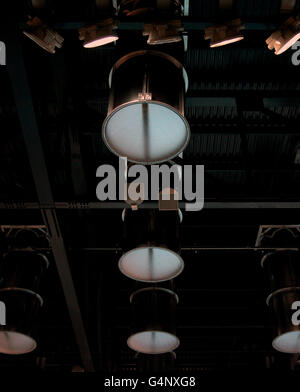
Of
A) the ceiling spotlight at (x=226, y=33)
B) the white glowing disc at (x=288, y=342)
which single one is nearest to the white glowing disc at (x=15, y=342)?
the white glowing disc at (x=288, y=342)

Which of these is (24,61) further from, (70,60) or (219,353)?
(219,353)

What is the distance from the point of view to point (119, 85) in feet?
13.0

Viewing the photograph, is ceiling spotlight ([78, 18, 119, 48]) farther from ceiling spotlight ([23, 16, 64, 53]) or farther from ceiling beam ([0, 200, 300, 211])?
ceiling beam ([0, 200, 300, 211])

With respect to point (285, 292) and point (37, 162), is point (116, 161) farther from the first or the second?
point (285, 292)

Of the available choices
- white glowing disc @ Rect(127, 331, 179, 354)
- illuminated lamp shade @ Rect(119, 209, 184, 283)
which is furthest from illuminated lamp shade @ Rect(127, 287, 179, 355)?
illuminated lamp shade @ Rect(119, 209, 184, 283)

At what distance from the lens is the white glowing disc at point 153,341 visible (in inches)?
223

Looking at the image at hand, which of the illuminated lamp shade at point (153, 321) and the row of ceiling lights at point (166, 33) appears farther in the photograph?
the illuminated lamp shade at point (153, 321)

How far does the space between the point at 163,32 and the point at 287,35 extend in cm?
112

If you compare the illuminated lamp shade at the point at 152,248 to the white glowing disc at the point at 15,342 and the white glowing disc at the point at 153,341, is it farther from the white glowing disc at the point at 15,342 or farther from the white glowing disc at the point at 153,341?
the white glowing disc at the point at 15,342

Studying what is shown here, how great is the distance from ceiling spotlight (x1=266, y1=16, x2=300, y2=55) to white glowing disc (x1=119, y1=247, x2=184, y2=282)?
7.76 ft

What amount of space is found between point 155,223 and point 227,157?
2.53 metres

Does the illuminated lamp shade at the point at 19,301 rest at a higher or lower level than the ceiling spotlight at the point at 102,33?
lower

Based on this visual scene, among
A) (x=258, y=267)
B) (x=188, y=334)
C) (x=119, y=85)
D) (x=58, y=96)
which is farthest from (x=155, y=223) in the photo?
(x=188, y=334)

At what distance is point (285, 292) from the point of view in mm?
5586
